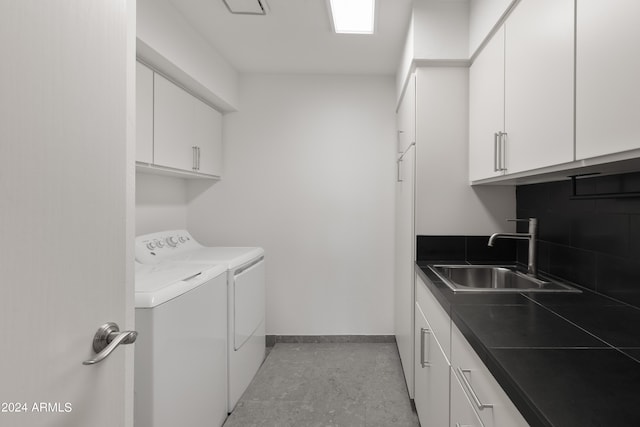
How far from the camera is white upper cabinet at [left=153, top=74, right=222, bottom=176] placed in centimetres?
194

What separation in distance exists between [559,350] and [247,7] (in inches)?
85.6

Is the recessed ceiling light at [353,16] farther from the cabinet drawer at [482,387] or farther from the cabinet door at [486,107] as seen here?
the cabinet drawer at [482,387]

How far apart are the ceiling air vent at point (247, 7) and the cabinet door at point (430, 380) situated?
1984 mm

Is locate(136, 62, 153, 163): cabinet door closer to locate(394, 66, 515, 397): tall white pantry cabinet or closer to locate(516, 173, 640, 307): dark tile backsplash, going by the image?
locate(394, 66, 515, 397): tall white pantry cabinet

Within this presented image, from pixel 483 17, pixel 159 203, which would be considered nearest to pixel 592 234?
pixel 483 17

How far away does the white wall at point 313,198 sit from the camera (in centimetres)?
287

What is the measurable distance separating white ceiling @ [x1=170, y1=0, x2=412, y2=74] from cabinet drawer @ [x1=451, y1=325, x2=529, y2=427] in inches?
73.7

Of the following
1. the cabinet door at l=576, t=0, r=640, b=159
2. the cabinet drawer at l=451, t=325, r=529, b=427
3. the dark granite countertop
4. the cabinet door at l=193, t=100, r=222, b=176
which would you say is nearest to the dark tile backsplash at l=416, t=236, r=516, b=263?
the dark granite countertop

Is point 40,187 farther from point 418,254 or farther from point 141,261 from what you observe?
point 418,254

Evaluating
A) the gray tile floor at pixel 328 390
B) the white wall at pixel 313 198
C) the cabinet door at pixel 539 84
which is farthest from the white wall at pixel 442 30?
the gray tile floor at pixel 328 390

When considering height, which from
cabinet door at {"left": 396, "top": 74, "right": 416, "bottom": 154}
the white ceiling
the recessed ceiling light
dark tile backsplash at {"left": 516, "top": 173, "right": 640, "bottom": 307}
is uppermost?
the white ceiling

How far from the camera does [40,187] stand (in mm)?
541

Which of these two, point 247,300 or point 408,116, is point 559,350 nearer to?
point 408,116

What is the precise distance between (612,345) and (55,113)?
1394 millimetres
